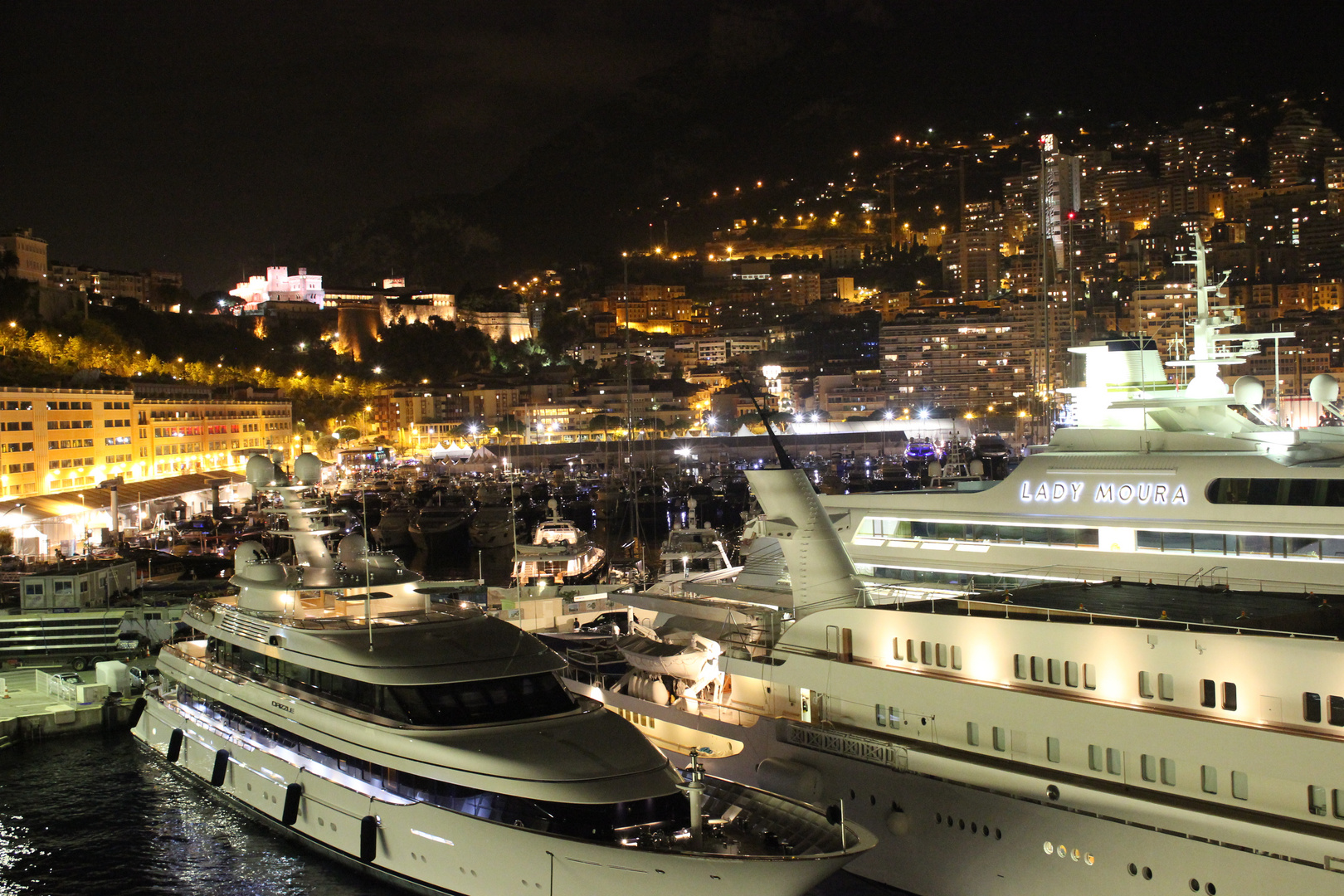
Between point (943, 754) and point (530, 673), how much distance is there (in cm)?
485

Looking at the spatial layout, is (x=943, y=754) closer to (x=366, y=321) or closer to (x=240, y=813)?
(x=240, y=813)

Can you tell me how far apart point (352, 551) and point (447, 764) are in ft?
21.7

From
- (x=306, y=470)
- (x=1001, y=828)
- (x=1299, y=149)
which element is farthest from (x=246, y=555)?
(x=1299, y=149)

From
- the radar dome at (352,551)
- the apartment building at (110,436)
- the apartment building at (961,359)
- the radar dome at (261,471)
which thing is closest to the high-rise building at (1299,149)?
the apartment building at (961,359)

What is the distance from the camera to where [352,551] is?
17156mm

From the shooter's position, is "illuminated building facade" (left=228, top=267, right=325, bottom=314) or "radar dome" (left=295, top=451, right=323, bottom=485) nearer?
"radar dome" (left=295, top=451, right=323, bottom=485)

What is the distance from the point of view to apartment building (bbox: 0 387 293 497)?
4281 centimetres

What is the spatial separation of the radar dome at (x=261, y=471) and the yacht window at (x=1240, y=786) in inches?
575

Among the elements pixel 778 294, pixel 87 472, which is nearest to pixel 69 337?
pixel 87 472

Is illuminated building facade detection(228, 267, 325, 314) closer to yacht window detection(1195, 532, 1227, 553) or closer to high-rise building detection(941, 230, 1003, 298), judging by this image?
high-rise building detection(941, 230, 1003, 298)

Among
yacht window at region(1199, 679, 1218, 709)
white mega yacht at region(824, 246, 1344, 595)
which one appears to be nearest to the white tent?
white mega yacht at region(824, 246, 1344, 595)

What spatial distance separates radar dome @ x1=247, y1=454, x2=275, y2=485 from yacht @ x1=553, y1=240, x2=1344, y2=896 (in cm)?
684

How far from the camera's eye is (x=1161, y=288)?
8481 centimetres

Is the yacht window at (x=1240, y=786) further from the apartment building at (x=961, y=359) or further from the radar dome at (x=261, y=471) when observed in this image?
the apartment building at (x=961, y=359)
